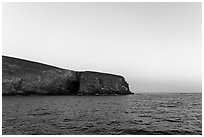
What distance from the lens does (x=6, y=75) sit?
73.5 m

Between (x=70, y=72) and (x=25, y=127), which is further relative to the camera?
(x=70, y=72)

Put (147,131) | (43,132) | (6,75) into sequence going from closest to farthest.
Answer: (43,132), (147,131), (6,75)

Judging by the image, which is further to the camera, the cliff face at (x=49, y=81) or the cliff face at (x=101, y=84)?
the cliff face at (x=101, y=84)

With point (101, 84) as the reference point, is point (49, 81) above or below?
above

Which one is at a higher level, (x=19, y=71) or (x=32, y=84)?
(x=19, y=71)

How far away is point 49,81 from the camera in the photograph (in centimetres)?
8006

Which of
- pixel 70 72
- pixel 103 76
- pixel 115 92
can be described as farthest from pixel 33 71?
pixel 115 92

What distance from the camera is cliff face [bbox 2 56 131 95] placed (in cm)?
7312

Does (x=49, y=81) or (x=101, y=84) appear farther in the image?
(x=101, y=84)

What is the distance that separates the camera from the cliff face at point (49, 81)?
240ft

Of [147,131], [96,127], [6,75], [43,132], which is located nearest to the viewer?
[43,132]

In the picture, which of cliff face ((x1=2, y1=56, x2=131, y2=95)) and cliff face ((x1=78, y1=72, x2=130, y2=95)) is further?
cliff face ((x1=78, y1=72, x2=130, y2=95))

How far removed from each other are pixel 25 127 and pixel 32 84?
62.7 meters

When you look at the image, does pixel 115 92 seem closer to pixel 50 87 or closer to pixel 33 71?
pixel 50 87
